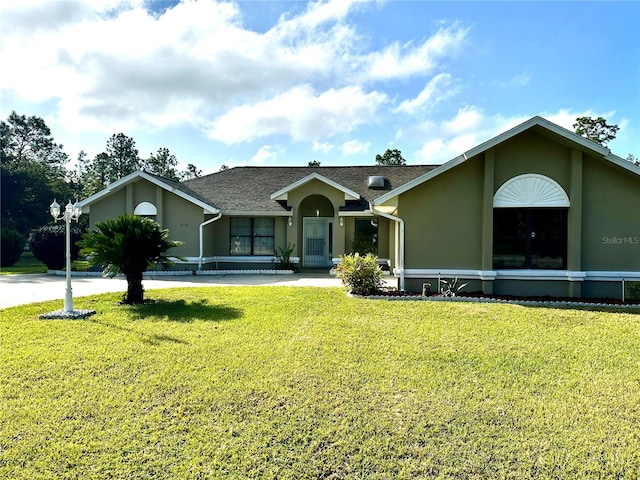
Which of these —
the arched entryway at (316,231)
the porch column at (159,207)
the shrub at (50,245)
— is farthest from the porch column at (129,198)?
the arched entryway at (316,231)

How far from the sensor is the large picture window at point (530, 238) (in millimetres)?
11734

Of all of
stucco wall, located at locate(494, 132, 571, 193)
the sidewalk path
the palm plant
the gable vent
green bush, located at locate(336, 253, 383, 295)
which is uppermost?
the gable vent

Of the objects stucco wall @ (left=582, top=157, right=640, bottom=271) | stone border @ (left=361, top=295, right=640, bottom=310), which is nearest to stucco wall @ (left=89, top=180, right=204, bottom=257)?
stone border @ (left=361, top=295, right=640, bottom=310)

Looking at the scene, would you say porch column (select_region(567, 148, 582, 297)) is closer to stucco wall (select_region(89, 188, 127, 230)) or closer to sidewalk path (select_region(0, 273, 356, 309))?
sidewalk path (select_region(0, 273, 356, 309))

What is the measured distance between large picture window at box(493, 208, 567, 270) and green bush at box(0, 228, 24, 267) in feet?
94.8

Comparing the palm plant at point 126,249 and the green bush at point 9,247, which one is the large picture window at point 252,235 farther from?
the green bush at point 9,247

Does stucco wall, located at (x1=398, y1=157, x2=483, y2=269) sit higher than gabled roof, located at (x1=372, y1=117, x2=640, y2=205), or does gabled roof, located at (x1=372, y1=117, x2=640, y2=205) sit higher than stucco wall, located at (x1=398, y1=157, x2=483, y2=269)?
gabled roof, located at (x1=372, y1=117, x2=640, y2=205)

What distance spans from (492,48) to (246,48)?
8.76m

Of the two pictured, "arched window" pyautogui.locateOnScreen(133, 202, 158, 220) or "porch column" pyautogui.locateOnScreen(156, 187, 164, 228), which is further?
"arched window" pyautogui.locateOnScreen(133, 202, 158, 220)

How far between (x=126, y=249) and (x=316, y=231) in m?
11.6

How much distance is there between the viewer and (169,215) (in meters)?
18.7

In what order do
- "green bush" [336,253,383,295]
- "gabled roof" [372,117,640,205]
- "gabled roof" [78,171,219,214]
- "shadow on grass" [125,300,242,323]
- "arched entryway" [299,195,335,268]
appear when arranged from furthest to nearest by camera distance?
"arched entryway" [299,195,335,268] → "gabled roof" [78,171,219,214] → "green bush" [336,253,383,295] → "gabled roof" [372,117,640,205] → "shadow on grass" [125,300,242,323]

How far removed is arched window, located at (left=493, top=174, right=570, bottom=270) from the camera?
1160 centimetres

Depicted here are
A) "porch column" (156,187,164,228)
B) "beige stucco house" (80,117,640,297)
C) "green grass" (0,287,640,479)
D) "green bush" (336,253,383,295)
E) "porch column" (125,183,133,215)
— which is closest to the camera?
"green grass" (0,287,640,479)
